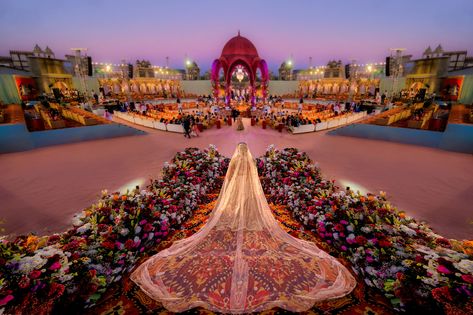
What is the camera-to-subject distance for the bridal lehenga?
312 centimetres

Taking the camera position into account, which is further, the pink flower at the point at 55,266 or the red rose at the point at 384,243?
the red rose at the point at 384,243

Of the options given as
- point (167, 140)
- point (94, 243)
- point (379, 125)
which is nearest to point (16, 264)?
point (94, 243)

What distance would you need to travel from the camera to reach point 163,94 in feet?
111

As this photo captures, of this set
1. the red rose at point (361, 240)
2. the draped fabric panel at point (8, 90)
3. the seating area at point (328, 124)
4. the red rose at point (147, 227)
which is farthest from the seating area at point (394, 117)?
the draped fabric panel at point (8, 90)

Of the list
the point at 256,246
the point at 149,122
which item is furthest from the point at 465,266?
the point at 149,122

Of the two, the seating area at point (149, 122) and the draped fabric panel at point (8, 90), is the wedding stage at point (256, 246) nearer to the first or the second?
the seating area at point (149, 122)

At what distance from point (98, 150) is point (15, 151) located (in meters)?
3.86

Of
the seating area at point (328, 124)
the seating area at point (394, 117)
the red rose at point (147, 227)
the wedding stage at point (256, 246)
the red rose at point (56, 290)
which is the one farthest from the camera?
the seating area at point (328, 124)

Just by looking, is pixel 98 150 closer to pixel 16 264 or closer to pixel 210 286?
pixel 16 264

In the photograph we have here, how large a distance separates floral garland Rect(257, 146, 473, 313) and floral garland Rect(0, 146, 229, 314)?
2953 mm

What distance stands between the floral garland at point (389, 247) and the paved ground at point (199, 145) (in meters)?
1.75

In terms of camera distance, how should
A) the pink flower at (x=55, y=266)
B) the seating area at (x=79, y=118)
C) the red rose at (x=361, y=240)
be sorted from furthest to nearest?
the seating area at (x=79, y=118) → the red rose at (x=361, y=240) → the pink flower at (x=55, y=266)

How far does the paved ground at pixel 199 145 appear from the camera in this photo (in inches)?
218

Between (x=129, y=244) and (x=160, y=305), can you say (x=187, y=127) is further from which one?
(x=160, y=305)
